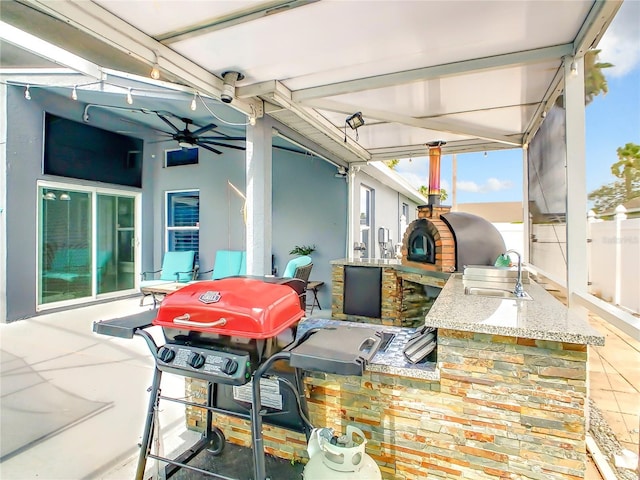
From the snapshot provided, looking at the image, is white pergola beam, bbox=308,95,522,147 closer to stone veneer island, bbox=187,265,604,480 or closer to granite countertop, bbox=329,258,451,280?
granite countertop, bbox=329,258,451,280

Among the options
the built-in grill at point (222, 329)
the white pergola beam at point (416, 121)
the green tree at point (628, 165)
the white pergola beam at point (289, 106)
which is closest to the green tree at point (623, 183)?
the green tree at point (628, 165)

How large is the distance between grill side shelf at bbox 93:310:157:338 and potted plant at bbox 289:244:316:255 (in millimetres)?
4974

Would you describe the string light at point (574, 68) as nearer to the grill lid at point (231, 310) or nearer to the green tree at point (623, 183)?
the green tree at point (623, 183)

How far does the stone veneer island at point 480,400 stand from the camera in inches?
54.2

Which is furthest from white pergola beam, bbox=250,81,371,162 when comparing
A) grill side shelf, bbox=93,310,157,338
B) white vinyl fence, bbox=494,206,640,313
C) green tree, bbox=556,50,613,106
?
white vinyl fence, bbox=494,206,640,313

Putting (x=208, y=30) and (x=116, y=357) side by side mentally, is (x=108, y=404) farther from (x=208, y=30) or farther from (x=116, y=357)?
(x=208, y=30)

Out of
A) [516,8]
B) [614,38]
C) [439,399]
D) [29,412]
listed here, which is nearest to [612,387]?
[439,399]

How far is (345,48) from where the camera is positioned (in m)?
2.49

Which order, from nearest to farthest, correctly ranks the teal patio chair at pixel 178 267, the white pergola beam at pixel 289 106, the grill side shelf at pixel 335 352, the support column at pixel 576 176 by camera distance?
the grill side shelf at pixel 335 352
the support column at pixel 576 176
the white pergola beam at pixel 289 106
the teal patio chair at pixel 178 267

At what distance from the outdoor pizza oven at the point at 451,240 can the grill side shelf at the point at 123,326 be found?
10.1 feet

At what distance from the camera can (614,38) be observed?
2.22 m

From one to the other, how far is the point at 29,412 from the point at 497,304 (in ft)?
11.7

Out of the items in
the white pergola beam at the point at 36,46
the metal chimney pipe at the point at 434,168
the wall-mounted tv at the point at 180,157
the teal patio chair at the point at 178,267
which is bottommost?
the teal patio chair at the point at 178,267

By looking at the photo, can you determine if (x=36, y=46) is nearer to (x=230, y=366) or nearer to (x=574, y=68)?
(x=230, y=366)
